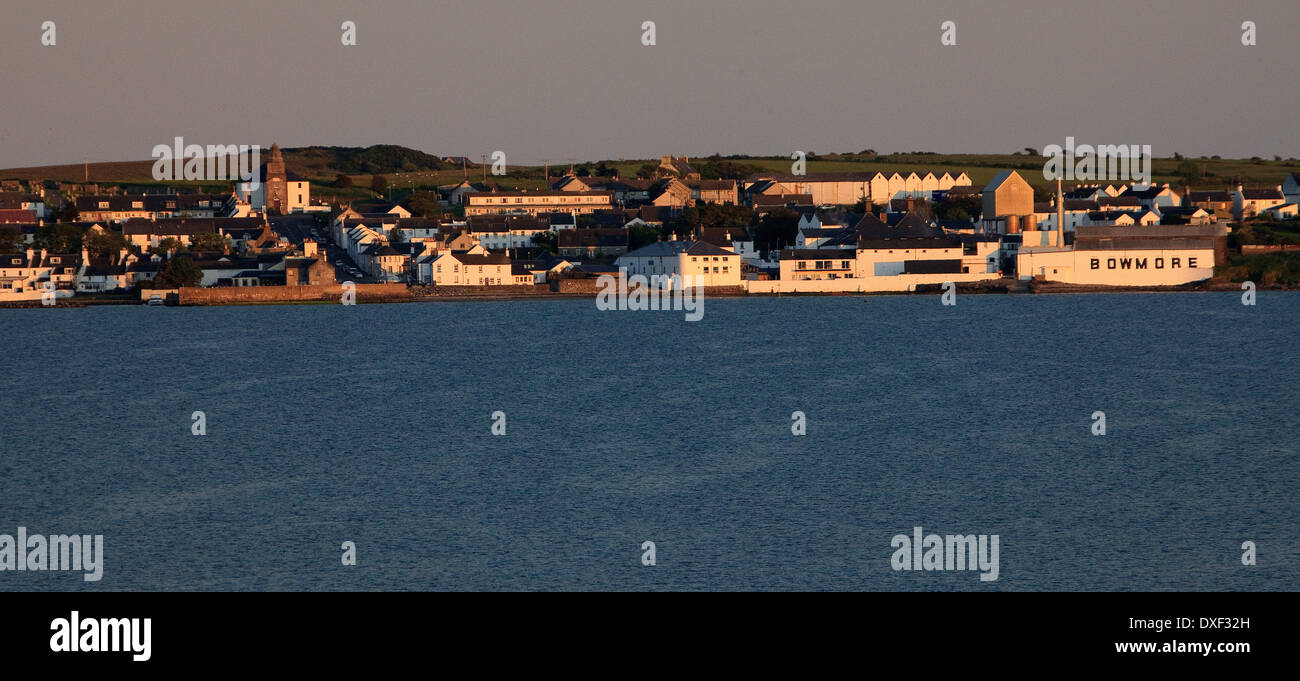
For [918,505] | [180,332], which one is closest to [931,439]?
[918,505]

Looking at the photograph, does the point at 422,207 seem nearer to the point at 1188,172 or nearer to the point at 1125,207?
the point at 1125,207

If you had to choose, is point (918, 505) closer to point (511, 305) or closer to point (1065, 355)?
point (1065, 355)

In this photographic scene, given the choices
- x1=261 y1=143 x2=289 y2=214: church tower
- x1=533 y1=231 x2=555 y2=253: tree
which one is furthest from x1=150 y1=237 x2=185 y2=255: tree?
x1=261 y1=143 x2=289 y2=214: church tower

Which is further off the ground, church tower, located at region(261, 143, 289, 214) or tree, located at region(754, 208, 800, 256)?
church tower, located at region(261, 143, 289, 214)

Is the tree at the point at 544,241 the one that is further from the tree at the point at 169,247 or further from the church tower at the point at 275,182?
the church tower at the point at 275,182

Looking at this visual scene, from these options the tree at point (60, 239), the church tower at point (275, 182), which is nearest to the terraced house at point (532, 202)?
the church tower at point (275, 182)

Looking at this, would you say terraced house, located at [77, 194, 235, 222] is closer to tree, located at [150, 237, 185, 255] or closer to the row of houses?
tree, located at [150, 237, 185, 255]
